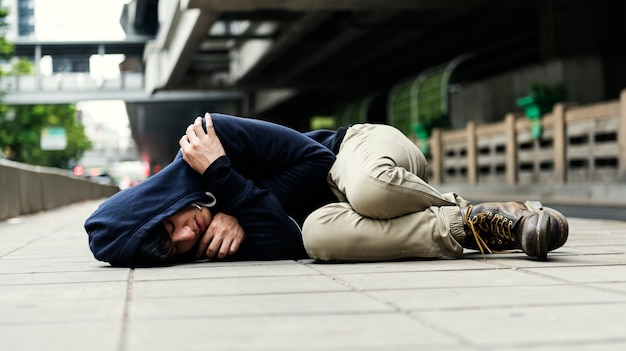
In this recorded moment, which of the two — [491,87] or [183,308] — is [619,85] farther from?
[183,308]

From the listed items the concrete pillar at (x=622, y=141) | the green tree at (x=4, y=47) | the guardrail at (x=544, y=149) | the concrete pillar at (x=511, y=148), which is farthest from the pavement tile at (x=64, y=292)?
the green tree at (x=4, y=47)

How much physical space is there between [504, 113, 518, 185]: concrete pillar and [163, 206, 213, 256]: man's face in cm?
1265

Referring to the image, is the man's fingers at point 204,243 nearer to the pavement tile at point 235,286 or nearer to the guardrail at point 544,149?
the pavement tile at point 235,286

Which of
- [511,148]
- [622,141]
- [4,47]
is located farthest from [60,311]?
[4,47]

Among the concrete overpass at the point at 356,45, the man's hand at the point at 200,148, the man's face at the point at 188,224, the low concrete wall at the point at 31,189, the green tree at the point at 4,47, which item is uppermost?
the green tree at the point at 4,47

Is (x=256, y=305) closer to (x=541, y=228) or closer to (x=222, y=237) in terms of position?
(x=222, y=237)

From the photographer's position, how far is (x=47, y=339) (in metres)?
2.62

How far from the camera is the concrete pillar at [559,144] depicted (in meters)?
14.4

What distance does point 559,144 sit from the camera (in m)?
14.6

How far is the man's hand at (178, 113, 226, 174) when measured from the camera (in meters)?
4.54

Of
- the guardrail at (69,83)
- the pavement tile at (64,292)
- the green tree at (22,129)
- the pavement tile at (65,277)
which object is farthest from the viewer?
the green tree at (22,129)

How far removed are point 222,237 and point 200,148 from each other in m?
0.55

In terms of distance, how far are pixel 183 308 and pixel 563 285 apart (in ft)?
5.29

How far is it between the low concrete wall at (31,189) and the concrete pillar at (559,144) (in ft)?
29.1
